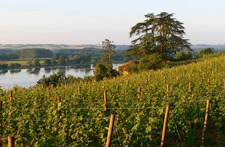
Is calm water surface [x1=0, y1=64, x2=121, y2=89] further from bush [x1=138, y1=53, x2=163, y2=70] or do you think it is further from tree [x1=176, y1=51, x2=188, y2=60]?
tree [x1=176, y1=51, x2=188, y2=60]

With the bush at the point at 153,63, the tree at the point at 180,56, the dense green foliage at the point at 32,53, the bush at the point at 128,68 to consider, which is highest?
the dense green foliage at the point at 32,53

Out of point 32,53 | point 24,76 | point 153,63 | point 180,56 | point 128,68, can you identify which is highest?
point 32,53

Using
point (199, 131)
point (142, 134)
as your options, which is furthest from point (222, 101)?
point (142, 134)

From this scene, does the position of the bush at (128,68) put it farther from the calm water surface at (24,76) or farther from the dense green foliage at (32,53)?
the dense green foliage at (32,53)

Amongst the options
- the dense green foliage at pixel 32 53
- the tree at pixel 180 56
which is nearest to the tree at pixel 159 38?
the tree at pixel 180 56

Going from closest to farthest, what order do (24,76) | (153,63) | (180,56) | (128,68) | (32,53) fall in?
(153,63)
(128,68)
(180,56)
(24,76)
(32,53)

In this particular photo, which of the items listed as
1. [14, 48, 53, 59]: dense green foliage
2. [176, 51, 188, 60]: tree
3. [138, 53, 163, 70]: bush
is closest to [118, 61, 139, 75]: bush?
[138, 53, 163, 70]: bush

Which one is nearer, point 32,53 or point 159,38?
point 159,38

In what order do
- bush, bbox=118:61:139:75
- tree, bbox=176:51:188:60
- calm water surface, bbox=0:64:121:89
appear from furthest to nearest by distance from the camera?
→ calm water surface, bbox=0:64:121:89
tree, bbox=176:51:188:60
bush, bbox=118:61:139:75

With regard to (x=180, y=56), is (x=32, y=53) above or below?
above

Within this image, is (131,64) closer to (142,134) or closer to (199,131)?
(199,131)

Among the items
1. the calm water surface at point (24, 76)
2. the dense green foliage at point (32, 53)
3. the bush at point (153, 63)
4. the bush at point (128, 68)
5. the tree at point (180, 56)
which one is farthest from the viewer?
the dense green foliage at point (32, 53)

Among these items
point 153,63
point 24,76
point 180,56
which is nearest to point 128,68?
point 153,63

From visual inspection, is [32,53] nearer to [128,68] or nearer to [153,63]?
[128,68]
